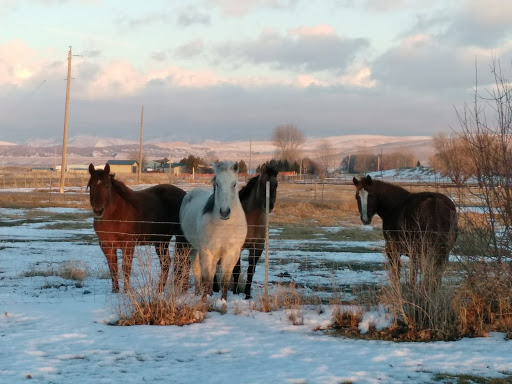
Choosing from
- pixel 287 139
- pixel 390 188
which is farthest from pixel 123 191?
pixel 287 139

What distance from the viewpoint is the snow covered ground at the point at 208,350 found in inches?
204

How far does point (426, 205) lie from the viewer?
868 centimetres

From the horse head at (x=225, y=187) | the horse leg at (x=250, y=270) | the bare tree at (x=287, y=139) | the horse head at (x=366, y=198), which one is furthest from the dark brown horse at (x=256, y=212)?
the bare tree at (x=287, y=139)

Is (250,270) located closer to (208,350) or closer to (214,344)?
(214,344)

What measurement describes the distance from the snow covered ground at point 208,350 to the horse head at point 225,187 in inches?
54.4

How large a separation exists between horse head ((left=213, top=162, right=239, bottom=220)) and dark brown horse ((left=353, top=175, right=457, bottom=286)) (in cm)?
228

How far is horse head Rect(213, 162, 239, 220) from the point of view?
24.7ft

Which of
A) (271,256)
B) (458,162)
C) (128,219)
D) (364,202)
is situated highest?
(458,162)

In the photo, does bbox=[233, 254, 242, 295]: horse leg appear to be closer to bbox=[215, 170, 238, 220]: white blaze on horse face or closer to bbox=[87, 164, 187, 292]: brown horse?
bbox=[87, 164, 187, 292]: brown horse

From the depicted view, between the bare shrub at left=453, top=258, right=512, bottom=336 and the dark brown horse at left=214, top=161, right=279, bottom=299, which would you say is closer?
the bare shrub at left=453, top=258, right=512, bottom=336

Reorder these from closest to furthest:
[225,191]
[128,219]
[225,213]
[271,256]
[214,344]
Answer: [214,344], [225,213], [225,191], [128,219], [271,256]

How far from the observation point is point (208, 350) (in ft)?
19.7

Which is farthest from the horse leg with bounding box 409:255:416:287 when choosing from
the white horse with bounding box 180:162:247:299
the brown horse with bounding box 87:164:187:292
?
the brown horse with bounding box 87:164:187:292

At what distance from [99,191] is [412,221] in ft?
16.0
